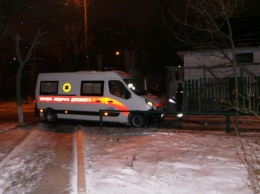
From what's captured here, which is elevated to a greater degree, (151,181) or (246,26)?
(246,26)

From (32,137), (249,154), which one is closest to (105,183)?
(249,154)

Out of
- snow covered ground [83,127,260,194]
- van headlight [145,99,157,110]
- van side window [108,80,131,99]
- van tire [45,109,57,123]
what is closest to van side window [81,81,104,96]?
van side window [108,80,131,99]

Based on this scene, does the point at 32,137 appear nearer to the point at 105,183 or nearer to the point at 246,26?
the point at 105,183

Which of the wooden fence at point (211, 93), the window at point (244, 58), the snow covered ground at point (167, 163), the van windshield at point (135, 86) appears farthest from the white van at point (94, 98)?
the window at point (244, 58)

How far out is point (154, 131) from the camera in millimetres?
12781

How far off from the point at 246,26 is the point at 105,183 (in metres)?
19.3

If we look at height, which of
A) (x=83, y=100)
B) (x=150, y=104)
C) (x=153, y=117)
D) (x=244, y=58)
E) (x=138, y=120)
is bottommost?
(x=138, y=120)

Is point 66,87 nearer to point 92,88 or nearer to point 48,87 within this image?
point 48,87

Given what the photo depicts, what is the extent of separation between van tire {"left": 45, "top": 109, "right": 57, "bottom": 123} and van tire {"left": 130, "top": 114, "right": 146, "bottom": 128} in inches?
159

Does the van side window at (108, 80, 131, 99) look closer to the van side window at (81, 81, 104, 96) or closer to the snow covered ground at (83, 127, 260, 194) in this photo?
the van side window at (81, 81, 104, 96)

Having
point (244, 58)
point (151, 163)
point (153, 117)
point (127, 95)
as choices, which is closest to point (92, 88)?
point (127, 95)

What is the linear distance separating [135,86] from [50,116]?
4.23 metres

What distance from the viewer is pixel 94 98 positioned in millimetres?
16000

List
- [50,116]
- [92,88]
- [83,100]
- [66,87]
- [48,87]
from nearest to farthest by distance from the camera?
[92,88]
[83,100]
[66,87]
[50,116]
[48,87]
